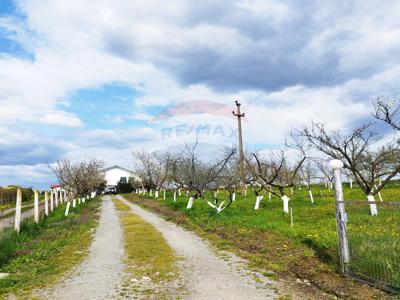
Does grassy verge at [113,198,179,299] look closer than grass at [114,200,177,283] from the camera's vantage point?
Yes

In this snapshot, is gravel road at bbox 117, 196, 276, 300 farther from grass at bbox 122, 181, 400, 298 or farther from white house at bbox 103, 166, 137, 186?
white house at bbox 103, 166, 137, 186

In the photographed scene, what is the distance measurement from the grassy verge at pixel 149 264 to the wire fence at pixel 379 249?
3914 mm

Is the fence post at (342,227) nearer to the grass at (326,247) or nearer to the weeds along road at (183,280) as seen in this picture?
the grass at (326,247)

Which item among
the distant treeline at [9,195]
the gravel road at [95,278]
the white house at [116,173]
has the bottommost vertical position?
the gravel road at [95,278]

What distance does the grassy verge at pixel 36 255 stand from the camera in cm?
798

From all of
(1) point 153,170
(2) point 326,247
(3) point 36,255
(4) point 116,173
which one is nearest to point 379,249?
(2) point 326,247

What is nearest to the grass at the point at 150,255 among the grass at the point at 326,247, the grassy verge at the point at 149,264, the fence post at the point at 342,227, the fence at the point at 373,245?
the grassy verge at the point at 149,264

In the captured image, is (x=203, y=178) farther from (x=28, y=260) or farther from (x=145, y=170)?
(x=145, y=170)

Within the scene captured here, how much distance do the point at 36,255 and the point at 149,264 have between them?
153 inches

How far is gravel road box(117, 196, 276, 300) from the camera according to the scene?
6824 millimetres

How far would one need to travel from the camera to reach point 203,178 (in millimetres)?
27328

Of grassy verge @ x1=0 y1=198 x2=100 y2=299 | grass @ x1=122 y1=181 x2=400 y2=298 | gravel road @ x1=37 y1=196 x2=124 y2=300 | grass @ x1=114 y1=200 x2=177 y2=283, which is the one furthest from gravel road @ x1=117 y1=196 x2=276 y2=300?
grassy verge @ x1=0 y1=198 x2=100 y2=299

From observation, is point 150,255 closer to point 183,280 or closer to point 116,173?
point 183,280

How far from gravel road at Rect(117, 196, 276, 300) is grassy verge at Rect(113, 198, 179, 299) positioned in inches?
15.6
